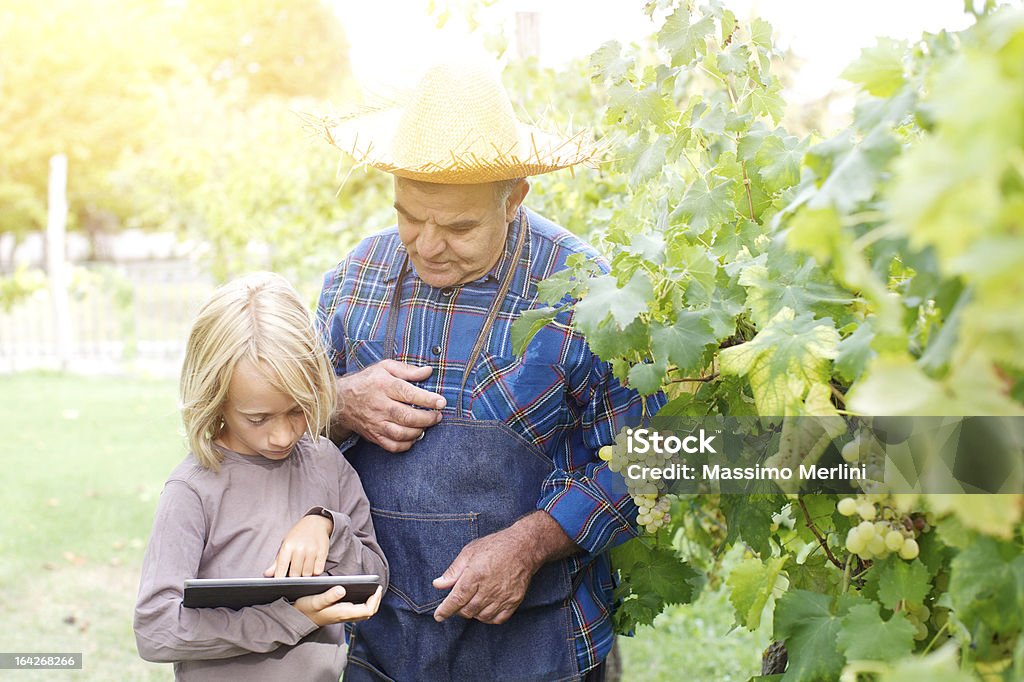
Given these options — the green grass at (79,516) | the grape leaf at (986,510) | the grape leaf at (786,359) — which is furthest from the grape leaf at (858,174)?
the green grass at (79,516)

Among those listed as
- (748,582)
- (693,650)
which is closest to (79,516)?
(693,650)

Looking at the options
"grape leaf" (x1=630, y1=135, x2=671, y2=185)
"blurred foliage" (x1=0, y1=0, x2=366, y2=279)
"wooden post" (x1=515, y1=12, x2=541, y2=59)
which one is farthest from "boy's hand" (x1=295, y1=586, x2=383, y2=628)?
"blurred foliage" (x1=0, y1=0, x2=366, y2=279)

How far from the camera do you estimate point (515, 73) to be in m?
4.88

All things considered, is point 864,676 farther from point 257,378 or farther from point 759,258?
point 257,378

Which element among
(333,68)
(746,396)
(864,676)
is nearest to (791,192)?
(746,396)

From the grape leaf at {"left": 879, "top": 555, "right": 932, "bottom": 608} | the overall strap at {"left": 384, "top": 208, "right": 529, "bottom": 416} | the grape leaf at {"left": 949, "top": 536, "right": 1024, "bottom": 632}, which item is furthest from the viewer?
the overall strap at {"left": 384, "top": 208, "right": 529, "bottom": 416}

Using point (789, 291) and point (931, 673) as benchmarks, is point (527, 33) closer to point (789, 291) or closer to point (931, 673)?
point (789, 291)

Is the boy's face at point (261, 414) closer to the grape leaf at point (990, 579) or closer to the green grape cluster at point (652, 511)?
the green grape cluster at point (652, 511)

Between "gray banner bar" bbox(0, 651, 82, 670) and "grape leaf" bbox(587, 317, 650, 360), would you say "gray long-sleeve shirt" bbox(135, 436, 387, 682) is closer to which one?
"grape leaf" bbox(587, 317, 650, 360)

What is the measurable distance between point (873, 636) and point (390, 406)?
4.52ft

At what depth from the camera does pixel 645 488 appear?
226 centimetres

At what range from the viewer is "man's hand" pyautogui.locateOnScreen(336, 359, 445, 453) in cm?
256

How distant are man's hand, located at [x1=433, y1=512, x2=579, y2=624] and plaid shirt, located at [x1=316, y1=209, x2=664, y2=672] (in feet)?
0.16

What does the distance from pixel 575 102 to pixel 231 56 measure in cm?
2590
